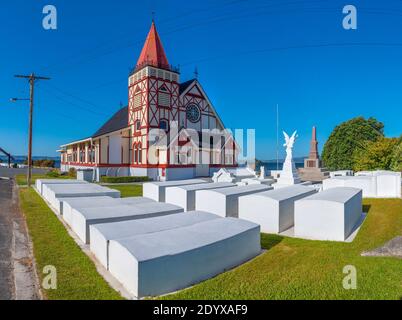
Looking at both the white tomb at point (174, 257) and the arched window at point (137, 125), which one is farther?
the arched window at point (137, 125)

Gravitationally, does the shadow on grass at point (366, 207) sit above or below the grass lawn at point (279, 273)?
above

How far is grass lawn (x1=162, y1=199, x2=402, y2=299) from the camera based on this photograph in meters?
4.70

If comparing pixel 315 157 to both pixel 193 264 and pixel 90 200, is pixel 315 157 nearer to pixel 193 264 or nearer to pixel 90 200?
pixel 90 200

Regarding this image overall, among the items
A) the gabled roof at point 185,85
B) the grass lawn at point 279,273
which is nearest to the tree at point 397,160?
the grass lawn at point 279,273

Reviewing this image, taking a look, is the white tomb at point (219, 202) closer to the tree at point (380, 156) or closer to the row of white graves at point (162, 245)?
the row of white graves at point (162, 245)

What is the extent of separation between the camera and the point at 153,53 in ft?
109

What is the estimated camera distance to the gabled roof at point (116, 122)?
37438mm

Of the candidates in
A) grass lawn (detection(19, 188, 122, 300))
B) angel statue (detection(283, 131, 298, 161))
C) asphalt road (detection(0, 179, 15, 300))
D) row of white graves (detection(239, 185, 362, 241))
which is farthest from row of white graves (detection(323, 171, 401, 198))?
asphalt road (detection(0, 179, 15, 300))

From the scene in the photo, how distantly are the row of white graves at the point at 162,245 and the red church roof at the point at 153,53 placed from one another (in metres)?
26.9

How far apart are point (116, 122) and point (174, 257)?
37466 mm

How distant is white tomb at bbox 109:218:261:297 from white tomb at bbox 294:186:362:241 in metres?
3.45

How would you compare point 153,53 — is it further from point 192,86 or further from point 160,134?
point 160,134
